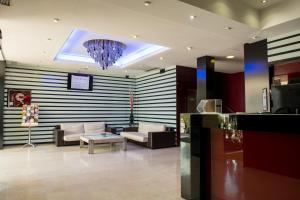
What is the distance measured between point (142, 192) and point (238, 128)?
6.82ft

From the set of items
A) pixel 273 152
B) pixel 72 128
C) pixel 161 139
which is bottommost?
pixel 161 139

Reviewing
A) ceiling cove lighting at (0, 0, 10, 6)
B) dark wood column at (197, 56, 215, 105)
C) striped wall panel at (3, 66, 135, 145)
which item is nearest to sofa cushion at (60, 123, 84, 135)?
striped wall panel at (3, 66, 135, 145)

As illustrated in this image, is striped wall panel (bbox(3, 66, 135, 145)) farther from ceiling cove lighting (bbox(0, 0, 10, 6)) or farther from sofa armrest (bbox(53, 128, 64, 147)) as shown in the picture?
ceiling cove lighting (bbox(0, 0, 10, 6))

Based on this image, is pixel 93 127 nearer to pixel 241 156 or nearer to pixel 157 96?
pixel 157 96

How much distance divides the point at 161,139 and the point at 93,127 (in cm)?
309

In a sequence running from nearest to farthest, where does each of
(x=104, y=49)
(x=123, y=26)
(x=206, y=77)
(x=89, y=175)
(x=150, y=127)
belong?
(x=89, y=175), (x=123, y=26), (x=104, y=49), (x=206, y=77), (x=150, y=127)

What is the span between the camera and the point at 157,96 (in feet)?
31.8

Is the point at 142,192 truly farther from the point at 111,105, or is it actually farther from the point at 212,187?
the point at 111,105

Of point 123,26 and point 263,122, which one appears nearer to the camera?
point 263,122

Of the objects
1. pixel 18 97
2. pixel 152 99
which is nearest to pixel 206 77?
pixel 152 99

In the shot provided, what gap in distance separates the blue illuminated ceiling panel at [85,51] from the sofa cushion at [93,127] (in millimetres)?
2622

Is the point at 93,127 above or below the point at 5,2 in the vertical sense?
below

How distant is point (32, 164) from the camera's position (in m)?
5.66

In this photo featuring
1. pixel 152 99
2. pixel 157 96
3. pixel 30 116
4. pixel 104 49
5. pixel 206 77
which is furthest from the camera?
pixel 152 99
